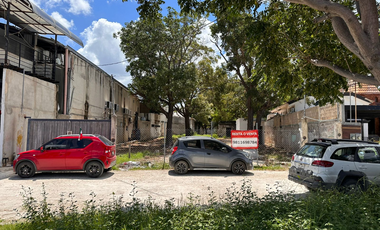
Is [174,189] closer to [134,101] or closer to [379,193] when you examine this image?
[379,193]

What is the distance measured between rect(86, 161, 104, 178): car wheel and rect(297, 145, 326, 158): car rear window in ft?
23.4

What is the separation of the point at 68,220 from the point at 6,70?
10637mm

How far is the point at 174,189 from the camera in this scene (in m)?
8.30

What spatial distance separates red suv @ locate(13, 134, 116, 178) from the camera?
9.88 m

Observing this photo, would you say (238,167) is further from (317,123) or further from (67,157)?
(317,123)

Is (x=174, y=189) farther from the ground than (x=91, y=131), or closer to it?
closer to it

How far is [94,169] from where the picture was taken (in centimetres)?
1008

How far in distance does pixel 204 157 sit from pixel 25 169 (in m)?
6.86

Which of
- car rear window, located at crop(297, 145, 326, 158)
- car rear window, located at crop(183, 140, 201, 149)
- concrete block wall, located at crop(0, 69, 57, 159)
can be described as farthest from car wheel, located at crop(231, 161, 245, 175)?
concrete block wall, located at crop(0, 69, 57, 159)

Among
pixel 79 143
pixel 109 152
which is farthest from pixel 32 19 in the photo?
pixel 109 152

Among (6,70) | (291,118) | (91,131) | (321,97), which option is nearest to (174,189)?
(321,97)

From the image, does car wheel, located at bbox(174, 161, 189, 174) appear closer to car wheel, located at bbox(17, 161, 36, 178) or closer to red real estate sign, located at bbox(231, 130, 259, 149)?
red real estate sign, located at bbox(231, 130, 259, 149)

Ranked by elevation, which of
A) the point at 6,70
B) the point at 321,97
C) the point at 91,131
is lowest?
the point at 91,131

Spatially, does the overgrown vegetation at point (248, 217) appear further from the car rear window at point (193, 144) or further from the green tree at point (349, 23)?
the car rear window at point (193, 144)
